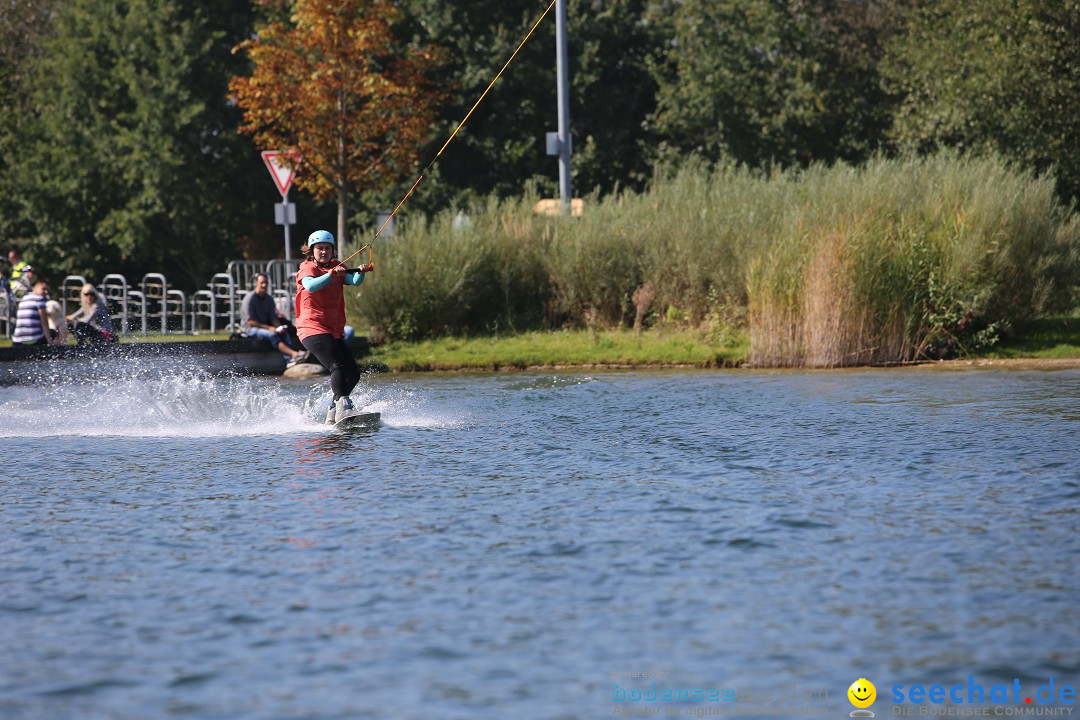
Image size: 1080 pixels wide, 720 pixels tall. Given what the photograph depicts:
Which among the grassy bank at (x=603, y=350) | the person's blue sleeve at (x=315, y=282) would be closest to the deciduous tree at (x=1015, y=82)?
the grassy bank at (x=603, y=350)

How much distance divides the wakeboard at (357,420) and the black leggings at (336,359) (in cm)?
26

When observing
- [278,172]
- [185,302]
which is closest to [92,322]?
[278,172]

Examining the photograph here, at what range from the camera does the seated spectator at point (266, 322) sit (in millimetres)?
23969

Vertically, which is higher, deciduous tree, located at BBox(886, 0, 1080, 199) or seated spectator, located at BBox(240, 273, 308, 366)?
deciduous tree, located at BBox(886, 0, 1080, 199)

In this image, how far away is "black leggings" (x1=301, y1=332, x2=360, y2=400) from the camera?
1585cm

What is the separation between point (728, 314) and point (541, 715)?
61.7 feet

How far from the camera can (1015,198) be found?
23.1 m

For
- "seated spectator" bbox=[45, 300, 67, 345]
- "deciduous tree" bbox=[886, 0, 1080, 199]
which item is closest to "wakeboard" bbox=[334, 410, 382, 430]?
"seated spectator" bbox=[45, 300, 67, 345]

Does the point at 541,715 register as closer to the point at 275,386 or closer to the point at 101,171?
the point at 275,386

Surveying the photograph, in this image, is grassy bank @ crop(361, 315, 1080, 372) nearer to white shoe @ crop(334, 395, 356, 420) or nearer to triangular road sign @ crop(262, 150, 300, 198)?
triangular road sign @ crop(262, 150, 300, 198)

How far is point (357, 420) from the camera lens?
16.2 meters

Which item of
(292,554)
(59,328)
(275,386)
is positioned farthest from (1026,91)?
(292,554)

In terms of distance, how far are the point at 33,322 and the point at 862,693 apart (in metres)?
19.8

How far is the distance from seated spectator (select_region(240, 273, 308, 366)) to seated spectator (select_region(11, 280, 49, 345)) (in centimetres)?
304
